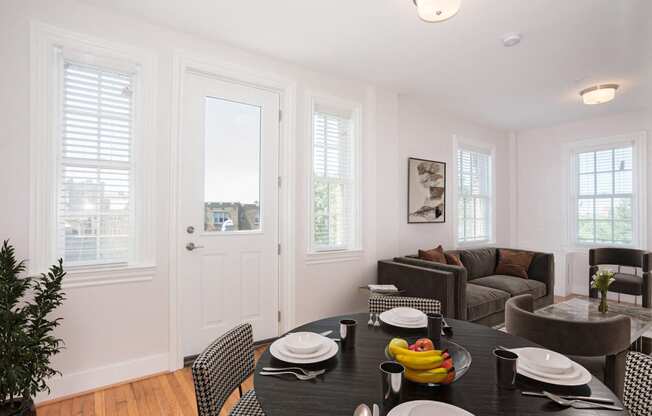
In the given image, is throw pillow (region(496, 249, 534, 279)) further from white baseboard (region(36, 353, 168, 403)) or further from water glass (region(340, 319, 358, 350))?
white baseboard (region(36, 353, 168, 403))

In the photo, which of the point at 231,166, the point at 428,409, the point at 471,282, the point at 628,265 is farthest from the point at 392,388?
the point at 628,265

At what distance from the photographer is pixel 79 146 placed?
2406 millimetres

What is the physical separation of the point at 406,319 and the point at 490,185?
4800 millimetres

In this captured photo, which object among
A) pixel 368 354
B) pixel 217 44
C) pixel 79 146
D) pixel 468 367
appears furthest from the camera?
pixel 217 44

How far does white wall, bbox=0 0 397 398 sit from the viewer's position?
2152 mm

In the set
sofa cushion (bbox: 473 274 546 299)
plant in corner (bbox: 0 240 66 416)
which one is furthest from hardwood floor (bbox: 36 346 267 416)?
sofa cushion (bbox: 473 274 546 299)

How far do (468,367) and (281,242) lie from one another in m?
2.29

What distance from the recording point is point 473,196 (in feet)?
17.6

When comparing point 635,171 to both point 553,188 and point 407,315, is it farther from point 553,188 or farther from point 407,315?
point 407,315

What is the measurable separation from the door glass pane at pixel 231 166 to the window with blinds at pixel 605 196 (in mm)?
5085

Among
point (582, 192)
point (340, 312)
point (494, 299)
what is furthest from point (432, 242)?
point (582, 192)

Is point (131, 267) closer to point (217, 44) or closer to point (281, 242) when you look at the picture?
point (281, 242)

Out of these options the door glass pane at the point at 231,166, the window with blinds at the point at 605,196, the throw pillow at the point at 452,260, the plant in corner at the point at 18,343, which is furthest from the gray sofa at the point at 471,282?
the plant in corner at the point at 18,343

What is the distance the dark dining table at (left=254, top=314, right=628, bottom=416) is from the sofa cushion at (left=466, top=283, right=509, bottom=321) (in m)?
2.19
